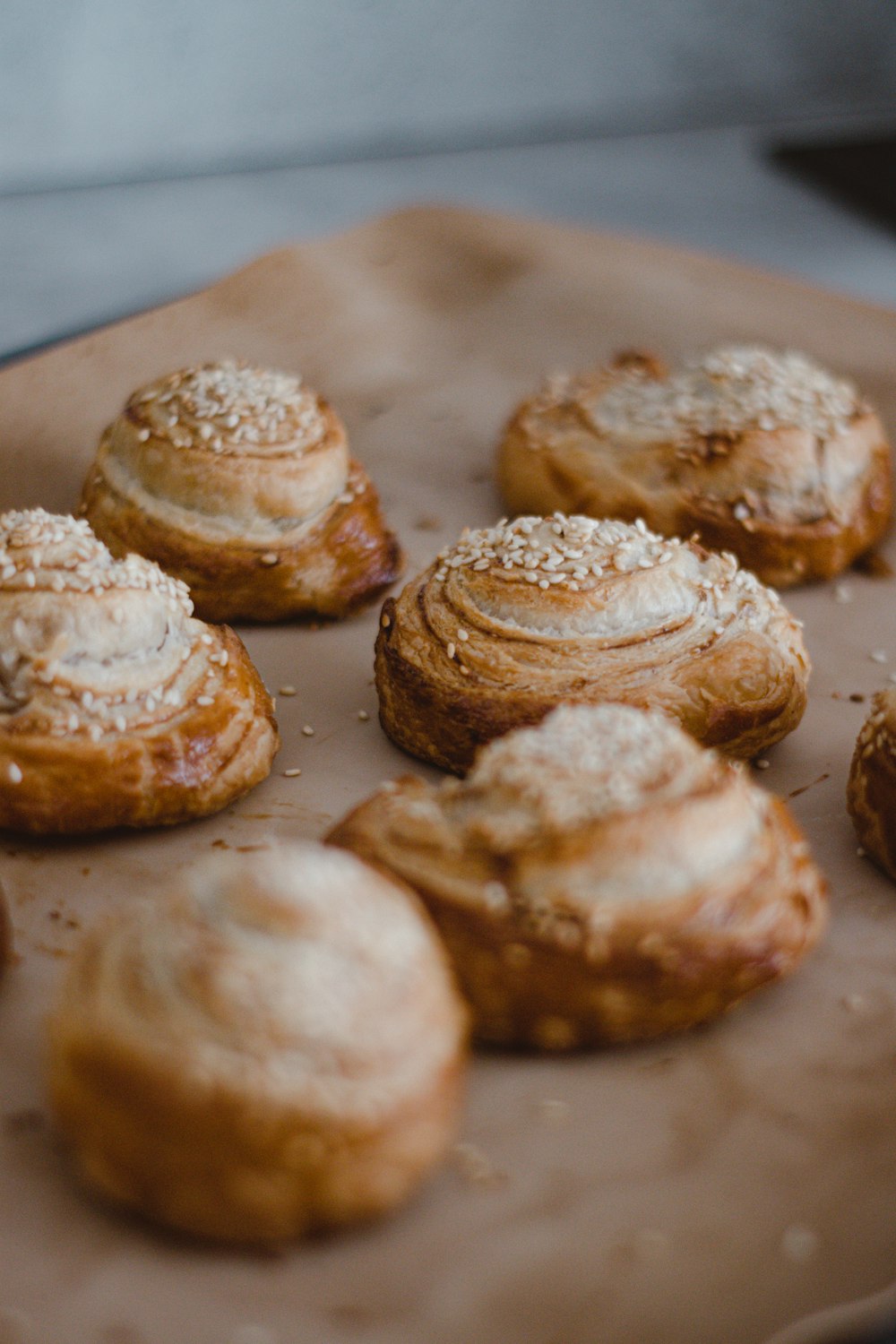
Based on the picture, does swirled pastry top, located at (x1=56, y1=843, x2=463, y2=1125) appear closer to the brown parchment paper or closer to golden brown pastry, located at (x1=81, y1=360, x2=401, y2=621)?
the brown parchment paper

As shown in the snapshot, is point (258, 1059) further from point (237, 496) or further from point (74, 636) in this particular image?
point (237, 496)

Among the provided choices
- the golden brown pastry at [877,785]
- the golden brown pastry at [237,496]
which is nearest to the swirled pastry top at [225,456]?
the golden brown pastry at [237,496]

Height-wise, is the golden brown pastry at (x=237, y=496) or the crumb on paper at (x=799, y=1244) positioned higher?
the golden brown pastry at (x=237, y=496)

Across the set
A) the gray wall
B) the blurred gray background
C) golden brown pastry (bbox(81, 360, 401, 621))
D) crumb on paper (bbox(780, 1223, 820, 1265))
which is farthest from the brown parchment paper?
the gray wall

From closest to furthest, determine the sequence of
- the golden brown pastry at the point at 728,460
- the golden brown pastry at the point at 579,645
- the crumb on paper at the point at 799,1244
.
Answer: the crumb on paper at the point at 799,1244 < the golden brown pastry at the point at 579,645 < the golden brown pastry at the point at 728,460

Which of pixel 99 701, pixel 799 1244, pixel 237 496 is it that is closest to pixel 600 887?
pixel 799 1244

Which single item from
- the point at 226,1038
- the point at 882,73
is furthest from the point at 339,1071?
the point at 882,73

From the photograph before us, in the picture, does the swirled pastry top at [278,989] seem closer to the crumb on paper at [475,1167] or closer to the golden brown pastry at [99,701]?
the crumb on paper at [475,1167]
